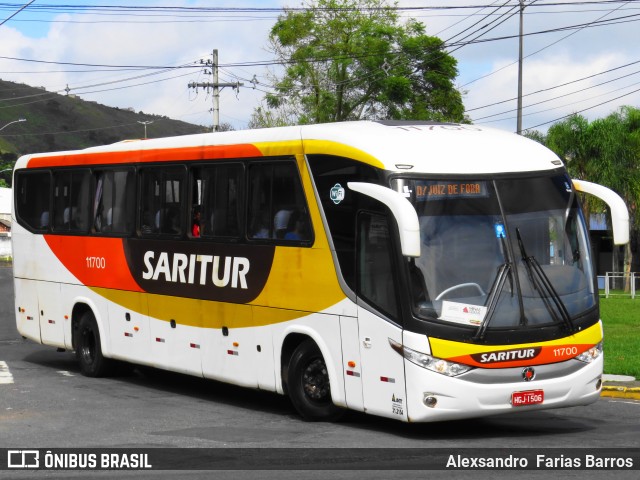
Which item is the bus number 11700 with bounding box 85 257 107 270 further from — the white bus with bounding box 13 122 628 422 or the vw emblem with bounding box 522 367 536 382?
the vw emblem with bounding box 522 367 536 382

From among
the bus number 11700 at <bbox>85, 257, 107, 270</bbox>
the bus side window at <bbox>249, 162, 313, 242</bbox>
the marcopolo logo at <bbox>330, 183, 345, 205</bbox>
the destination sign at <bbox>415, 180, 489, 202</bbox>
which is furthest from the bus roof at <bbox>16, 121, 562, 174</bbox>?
the bus number 11700 at <bbox>85, 257, 107, 270</bbox>

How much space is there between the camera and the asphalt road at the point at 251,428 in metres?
10.1

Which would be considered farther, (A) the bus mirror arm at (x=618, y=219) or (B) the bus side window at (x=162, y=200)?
(B) the bus side window at (x=162, y=200)

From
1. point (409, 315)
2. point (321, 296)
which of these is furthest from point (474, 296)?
point (321, 296)

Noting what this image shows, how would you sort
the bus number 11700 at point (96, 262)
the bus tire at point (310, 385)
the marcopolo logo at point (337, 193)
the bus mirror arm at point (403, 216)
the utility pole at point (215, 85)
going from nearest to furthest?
the bus mirror arm at point (403, 216)
the marcopolo logo at point (337, 193)
the bus tire at point (310, 385)
the bus number 11700 at point (96, 262)
the utility pole at point (215, 85)

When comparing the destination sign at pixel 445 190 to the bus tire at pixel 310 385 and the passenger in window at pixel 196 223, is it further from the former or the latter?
the passenger in window at pixel 196 223

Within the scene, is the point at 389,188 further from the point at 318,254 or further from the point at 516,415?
the point at 516,415

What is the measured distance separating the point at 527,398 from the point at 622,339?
1167 cm

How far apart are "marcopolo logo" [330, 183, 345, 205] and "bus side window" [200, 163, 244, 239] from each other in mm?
1903

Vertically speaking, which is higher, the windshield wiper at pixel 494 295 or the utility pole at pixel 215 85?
the utility pole at pixel 215 85

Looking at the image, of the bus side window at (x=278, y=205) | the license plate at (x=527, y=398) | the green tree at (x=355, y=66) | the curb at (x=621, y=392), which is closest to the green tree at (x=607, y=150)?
the green tree at (x=355, y=66)

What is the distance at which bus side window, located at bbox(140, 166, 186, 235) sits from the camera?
1570 cm

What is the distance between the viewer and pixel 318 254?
42.3ft

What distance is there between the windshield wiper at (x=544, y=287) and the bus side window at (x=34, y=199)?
389 inches
